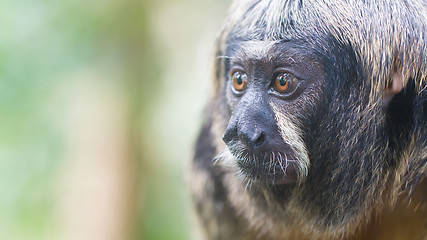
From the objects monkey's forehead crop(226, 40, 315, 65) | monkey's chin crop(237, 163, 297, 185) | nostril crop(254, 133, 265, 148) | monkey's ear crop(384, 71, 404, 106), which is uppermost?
monkey's forehead crop(226, 40, 315, 65)

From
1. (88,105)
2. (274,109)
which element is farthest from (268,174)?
(88,105)

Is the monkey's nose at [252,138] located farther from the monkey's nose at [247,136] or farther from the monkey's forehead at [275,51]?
the monkey's forehead at [275,51]

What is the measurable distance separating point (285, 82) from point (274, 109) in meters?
0.15

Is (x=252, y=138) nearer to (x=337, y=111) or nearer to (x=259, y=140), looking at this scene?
(x=259, y=140)

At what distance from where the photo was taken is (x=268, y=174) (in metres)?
2.48

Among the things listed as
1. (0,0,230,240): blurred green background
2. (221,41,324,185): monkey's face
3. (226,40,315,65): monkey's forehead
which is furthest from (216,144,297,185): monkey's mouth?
(0,0,230,240): blurred green background

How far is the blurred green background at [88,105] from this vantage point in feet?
18.4

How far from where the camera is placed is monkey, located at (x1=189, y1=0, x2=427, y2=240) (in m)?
2.33

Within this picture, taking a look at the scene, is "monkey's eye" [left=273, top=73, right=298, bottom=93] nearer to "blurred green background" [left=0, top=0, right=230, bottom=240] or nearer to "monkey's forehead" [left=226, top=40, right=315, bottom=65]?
"monkey's forehead" [left=226, top=40, right=315, bottom=65]

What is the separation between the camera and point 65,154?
612 centimetres

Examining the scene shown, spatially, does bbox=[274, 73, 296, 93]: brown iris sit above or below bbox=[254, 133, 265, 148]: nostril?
above

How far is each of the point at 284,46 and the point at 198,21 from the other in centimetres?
452

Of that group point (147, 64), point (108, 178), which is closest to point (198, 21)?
point (147, 64)

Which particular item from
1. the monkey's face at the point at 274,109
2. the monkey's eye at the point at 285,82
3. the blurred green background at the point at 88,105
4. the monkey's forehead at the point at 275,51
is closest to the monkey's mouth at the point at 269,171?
the monkey's face at the point at 274,109
